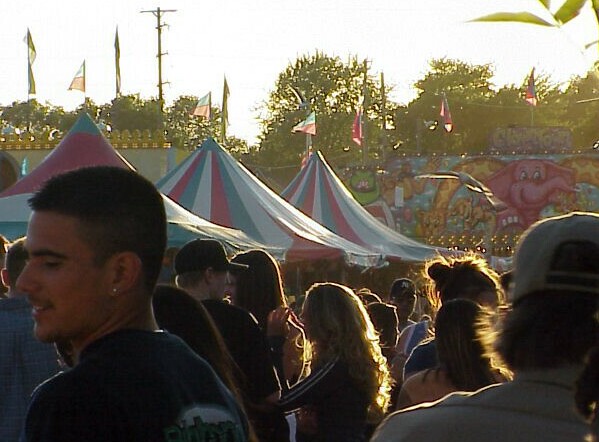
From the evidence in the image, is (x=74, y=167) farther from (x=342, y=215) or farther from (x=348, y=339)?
(x=342, y=215)

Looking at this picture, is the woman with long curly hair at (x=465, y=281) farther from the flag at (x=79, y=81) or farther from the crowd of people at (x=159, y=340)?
the flag at (x=79, y=81)

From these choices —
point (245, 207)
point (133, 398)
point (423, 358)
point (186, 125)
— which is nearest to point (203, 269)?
point (423, 358)

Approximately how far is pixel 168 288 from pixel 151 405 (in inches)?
77.7

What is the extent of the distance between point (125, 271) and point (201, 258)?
3295 mm

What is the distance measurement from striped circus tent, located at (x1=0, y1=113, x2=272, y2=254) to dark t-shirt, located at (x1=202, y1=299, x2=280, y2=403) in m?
7.81

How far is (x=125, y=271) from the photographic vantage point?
8.02 ft

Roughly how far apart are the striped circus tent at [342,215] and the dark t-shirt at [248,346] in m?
15.8

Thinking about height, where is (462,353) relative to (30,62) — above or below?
below

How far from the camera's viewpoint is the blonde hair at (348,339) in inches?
233

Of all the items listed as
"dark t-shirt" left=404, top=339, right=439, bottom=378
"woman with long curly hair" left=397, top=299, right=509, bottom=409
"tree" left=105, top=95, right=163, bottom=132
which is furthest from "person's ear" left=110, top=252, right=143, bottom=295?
"tree" left=105, top=95, right=163, bottom=132

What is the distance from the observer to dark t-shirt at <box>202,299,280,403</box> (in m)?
5.32

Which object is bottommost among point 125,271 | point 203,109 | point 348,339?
point 348,339

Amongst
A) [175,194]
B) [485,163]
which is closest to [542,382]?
[175,194]

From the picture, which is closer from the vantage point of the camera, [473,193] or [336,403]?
[336,403]
